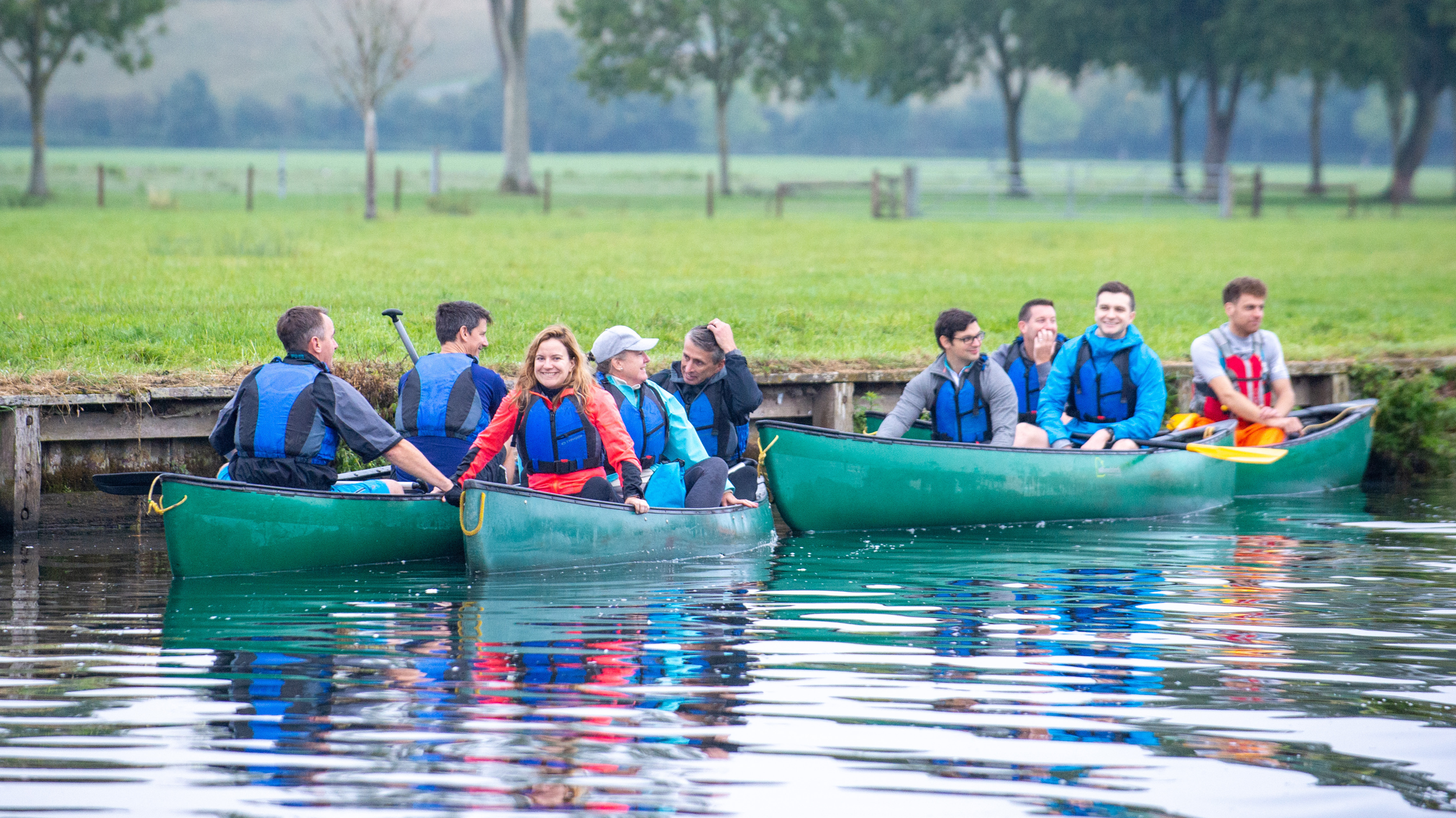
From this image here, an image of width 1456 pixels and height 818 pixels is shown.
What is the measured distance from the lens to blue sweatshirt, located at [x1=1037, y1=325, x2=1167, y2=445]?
8969 mm

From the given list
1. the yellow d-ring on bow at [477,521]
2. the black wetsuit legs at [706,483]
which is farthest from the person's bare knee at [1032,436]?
the yellow d-ring on bow at [477,521]

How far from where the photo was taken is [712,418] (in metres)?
8.21

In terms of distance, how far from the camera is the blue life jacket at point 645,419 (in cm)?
744

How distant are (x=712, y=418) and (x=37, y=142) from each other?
2769 cm

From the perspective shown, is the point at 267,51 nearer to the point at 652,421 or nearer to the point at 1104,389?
the point at 1104,389

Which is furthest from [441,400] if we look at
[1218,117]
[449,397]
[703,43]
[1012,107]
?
[1218,117]

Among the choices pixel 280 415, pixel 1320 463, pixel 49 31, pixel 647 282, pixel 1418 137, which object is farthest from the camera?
pixel 1418 137

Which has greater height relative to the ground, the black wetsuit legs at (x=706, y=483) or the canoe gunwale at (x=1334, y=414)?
the canoe gunwale at (x=1334, y=414)

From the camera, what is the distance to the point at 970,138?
106250 mm

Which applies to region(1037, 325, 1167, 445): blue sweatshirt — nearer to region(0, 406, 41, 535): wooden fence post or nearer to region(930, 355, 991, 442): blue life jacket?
region(930, 355, 991, 442): blue life jacket

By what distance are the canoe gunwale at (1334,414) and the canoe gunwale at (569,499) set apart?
430 cm

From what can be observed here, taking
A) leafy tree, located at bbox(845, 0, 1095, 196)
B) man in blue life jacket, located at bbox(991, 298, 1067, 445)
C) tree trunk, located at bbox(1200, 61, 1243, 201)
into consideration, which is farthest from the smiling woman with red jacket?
tree trunk, located at bbox(1200, 61, 1243, 201)

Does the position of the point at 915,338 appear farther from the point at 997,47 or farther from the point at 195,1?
the point at 195,1

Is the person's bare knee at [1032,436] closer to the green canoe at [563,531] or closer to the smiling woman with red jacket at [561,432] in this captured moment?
the green canoe at [563,531]
